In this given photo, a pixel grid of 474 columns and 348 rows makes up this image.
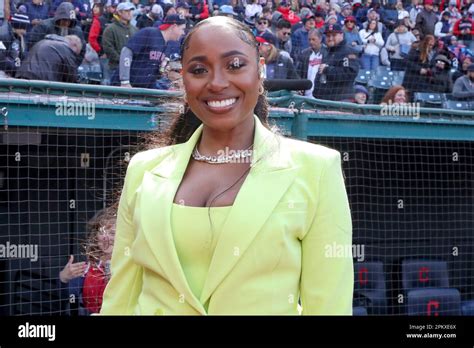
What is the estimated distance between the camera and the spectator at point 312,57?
344 inches

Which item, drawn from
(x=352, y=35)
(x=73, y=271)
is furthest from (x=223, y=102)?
(x=352, y=35)

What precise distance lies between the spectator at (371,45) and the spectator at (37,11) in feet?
11.6

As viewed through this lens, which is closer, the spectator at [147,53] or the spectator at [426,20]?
the spectator at [147,53]

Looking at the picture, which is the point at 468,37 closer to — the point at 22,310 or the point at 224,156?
the point at 22,310

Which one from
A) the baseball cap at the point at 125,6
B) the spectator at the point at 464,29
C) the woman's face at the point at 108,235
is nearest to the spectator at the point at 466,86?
the spectator at the point at 464,29

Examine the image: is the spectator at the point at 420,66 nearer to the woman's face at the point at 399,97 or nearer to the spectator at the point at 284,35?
the woman's face at the point at 399,97

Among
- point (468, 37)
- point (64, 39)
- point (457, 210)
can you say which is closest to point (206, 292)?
point (64, 39)

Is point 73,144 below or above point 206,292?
below

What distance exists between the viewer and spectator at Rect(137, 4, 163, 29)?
877cm

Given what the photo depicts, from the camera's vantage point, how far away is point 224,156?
2227mm

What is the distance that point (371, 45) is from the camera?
10.0 m

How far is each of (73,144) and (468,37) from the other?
6028mm

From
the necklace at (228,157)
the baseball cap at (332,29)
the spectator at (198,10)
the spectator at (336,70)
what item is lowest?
the spectator at (336,70)

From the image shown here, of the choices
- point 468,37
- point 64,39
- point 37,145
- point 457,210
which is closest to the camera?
point 37,145
